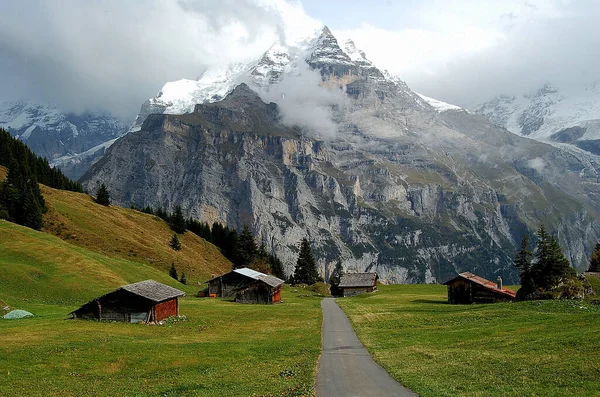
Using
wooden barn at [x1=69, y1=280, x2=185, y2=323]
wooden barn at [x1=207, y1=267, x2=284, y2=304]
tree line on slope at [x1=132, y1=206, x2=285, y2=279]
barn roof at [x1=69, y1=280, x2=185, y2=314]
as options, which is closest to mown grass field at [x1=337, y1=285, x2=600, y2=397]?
barn roof at [x1=69, y1=280, x2=185, y2=314]

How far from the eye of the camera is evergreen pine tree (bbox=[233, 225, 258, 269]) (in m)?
142

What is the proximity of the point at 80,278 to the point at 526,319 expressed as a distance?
186 feet

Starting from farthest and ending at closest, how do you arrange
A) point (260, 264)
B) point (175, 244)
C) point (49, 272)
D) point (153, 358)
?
point (260, 264), point (175, 244), point (49, 272), point (153, 358)

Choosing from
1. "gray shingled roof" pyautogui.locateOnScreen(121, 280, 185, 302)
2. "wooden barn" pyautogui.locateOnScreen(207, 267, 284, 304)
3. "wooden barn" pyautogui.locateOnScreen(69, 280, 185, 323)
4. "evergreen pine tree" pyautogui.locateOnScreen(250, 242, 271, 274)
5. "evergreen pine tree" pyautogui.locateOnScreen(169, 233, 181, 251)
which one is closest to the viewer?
"wooden barn" pyautogui.locateOnScreen(69, 280, 185, 323)

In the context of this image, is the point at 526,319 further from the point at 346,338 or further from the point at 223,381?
the point at 223,381

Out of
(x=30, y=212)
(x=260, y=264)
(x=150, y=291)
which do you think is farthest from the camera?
(x=260, y=264)

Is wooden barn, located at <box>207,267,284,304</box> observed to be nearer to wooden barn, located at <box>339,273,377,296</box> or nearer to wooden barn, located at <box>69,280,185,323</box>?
wooden barn, located at <box>339,273,377,296</box>

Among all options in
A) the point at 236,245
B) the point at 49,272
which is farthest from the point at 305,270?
the point at 49,272

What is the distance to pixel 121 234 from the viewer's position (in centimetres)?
11062

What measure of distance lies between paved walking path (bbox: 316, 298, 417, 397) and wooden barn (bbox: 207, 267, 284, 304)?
48.1 meters

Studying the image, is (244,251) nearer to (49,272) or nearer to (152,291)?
(49,272)

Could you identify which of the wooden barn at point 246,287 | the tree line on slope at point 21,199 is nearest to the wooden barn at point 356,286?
the wooden barn at point 246,287

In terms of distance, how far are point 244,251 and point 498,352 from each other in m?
118

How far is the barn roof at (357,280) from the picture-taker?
122250 millimetres
